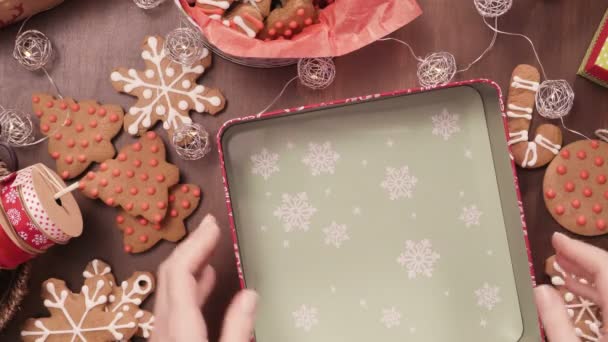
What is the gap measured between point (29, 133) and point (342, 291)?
0.54 m

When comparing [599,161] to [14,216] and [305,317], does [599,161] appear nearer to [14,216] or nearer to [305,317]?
[305,317]

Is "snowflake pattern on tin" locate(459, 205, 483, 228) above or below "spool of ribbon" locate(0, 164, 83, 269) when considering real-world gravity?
below

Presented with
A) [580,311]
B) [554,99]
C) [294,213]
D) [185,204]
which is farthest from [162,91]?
[580,311]

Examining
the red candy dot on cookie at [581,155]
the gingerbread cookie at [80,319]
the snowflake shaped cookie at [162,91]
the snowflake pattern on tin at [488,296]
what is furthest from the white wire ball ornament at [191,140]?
the red candy dot on cookie at [581,155]

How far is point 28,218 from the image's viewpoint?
699 mm

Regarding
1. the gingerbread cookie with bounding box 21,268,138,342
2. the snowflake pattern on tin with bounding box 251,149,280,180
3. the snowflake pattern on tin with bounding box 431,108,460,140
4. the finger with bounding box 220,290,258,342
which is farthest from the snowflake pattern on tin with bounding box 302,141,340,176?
the gingerbread cookie with bounding box 21,268,138,342

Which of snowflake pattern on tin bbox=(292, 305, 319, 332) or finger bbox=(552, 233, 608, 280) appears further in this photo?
snowflake pattern on tin bbox=(292, 305, 319, 332)

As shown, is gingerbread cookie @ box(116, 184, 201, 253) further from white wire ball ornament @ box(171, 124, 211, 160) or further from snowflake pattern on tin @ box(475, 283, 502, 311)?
snowflake pattern on tin @ box(475, 283, 502, 311)

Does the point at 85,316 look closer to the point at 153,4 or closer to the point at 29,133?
the point at 29,133

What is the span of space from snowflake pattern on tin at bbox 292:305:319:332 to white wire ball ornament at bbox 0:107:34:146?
0.49 metres

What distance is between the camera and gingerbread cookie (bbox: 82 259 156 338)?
800 millimetres

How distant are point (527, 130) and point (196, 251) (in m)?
0.53

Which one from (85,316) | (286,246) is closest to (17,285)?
(85,316)

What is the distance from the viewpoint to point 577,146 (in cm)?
81
